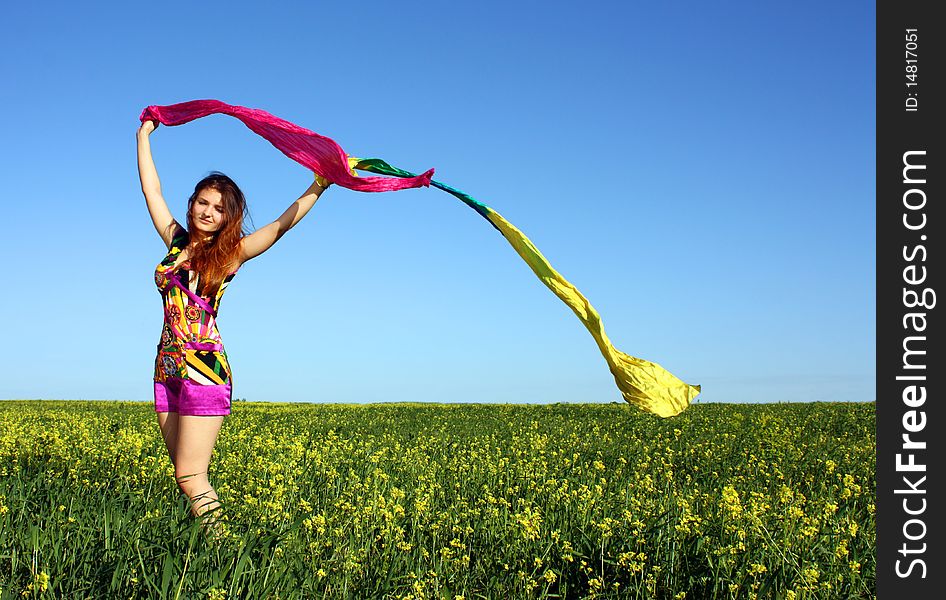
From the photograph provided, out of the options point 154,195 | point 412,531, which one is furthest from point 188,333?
point 412,531

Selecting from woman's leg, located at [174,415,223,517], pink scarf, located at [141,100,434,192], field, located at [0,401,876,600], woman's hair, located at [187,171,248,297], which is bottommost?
field, located at [0,401,876,600]

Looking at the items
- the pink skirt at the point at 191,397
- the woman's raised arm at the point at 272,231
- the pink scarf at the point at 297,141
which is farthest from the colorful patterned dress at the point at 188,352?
the pink scarf at the point at 297,141

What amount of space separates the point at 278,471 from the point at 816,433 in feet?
37.9

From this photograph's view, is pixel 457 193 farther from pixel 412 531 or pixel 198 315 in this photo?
pixel 412 531

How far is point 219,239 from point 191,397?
1.09 metres

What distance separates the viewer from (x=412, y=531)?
572cm

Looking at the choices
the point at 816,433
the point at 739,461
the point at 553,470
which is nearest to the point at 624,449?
the point at 739,461

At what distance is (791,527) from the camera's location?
5.73 meters

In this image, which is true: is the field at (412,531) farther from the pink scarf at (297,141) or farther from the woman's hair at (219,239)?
the pink scarf at (297,141)

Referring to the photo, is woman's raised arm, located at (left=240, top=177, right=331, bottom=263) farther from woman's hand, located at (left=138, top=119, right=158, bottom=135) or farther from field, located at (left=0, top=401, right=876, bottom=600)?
field, located at (left=0, top=401, right=876, bottom=600)

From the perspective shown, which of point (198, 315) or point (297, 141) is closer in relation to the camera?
point (198, 315)

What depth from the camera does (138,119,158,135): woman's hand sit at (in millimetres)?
Result: 6047

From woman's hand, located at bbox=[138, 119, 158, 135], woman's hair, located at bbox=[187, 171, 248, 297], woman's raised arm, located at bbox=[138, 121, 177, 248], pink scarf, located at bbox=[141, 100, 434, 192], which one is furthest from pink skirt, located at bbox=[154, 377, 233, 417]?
woman's hand, located at bbox=[138, 119, 158, 135]
